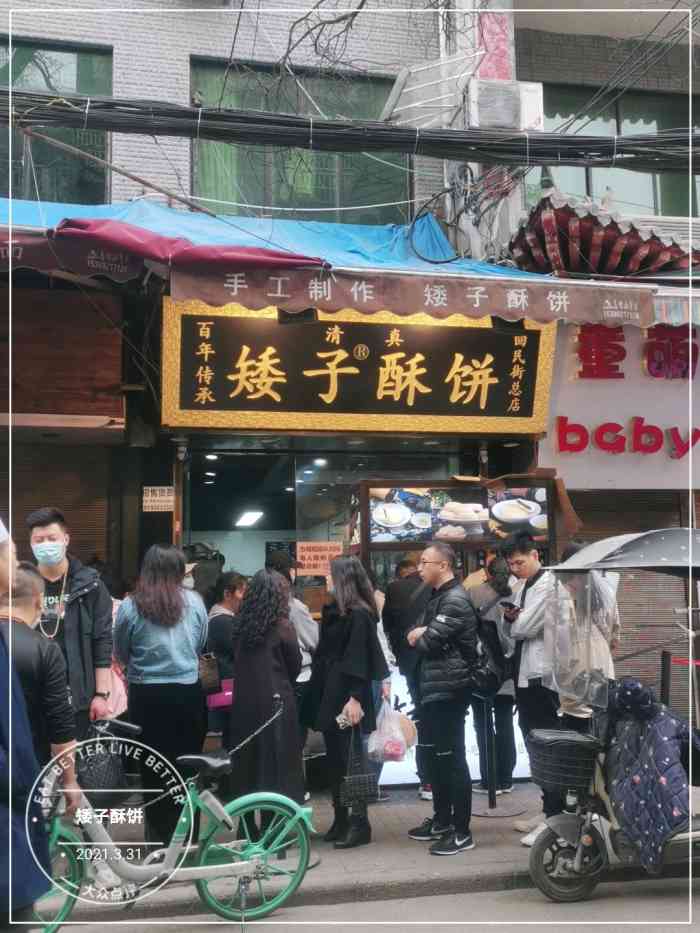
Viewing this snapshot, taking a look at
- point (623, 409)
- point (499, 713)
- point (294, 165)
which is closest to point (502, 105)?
point (294, 165)

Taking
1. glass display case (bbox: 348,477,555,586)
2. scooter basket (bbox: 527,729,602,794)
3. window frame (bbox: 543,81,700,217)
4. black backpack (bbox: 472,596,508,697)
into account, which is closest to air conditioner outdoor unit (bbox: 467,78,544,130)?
window frame (bbox: 543,81,700,217)

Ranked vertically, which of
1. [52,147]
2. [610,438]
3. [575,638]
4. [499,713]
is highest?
[52,147]

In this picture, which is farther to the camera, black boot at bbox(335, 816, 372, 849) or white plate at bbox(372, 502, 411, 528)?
white plate at bbox(372, 502, 411, 528)

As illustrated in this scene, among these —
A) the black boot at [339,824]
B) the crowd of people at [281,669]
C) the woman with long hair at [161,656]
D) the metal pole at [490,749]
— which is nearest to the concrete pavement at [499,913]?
the crowd of people at [281,669]

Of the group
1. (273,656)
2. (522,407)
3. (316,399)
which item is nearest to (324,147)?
(316,399)

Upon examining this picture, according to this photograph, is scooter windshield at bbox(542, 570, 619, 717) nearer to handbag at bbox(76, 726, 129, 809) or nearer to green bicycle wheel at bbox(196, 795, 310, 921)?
green bicycle wheel at bbox(196, 795, 310, 921)

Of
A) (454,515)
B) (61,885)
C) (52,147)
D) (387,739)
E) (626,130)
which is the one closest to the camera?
(61,885)

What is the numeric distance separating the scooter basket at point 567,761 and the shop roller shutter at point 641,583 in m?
5.73

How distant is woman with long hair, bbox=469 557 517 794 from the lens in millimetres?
7723

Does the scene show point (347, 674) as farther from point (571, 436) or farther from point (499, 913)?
point (571, 436)

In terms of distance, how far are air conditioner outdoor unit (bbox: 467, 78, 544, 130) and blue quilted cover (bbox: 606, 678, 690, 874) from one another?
6.55 meters

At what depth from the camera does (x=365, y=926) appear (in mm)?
5262

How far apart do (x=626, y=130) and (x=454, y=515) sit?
634 cm

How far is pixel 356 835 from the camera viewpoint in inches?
260
